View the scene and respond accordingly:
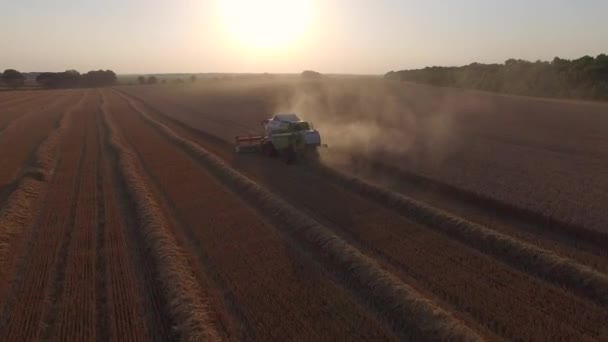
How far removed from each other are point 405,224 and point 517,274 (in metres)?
3.39

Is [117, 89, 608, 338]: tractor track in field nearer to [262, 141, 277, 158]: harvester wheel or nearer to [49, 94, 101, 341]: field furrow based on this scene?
[262, 141, 277, 158]: harvester wheel

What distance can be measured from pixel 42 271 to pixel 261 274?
14.9 ft

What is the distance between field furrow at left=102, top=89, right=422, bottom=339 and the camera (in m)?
8.00

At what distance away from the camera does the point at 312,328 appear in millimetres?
7906

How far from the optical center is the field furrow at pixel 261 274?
26.2 feet

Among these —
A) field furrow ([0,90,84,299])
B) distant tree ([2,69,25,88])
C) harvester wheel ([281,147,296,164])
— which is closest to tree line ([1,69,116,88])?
distant tree ([2,69,25,88])

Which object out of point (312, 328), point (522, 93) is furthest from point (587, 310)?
point (522, 93)

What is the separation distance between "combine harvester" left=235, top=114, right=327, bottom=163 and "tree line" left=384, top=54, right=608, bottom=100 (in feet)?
134

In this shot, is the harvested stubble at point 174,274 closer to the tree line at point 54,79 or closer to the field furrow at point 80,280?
the field furrow at point 80,280

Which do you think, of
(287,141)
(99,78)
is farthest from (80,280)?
(99,78)

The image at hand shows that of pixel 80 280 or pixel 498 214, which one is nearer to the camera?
pixel 80 280

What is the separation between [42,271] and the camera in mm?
10234

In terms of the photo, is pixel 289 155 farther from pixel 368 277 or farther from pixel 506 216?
pixel 368 277

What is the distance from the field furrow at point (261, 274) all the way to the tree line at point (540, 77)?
4836 cm
